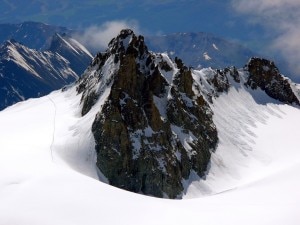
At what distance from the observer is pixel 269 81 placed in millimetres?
183125

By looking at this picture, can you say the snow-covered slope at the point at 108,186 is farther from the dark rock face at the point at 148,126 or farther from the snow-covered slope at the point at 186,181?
the dark rock face at the point at 148,126

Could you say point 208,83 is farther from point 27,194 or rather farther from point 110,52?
point 27,194

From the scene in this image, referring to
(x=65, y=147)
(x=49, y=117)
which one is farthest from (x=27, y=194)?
(x=49, y=117)

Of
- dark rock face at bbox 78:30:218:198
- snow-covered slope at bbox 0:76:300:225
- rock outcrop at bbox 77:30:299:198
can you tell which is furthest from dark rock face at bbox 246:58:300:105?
dark rock face at bbox 78:30:218:198

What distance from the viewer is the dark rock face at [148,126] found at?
88875 millimetres

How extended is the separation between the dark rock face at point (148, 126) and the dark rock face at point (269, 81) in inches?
2642

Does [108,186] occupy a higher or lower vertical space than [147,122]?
lower

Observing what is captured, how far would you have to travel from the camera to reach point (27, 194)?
134ft

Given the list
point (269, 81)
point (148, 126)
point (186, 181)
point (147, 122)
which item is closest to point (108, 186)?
point (148, 126)

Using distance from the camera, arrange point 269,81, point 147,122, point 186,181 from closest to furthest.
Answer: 1. point 147,122
2. point 186,181
3. point 269,81

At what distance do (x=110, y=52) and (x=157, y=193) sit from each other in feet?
136

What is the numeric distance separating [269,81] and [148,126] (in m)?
101

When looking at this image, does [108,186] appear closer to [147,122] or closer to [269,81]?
[147,122]

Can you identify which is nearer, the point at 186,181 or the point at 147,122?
the point at 147,122
